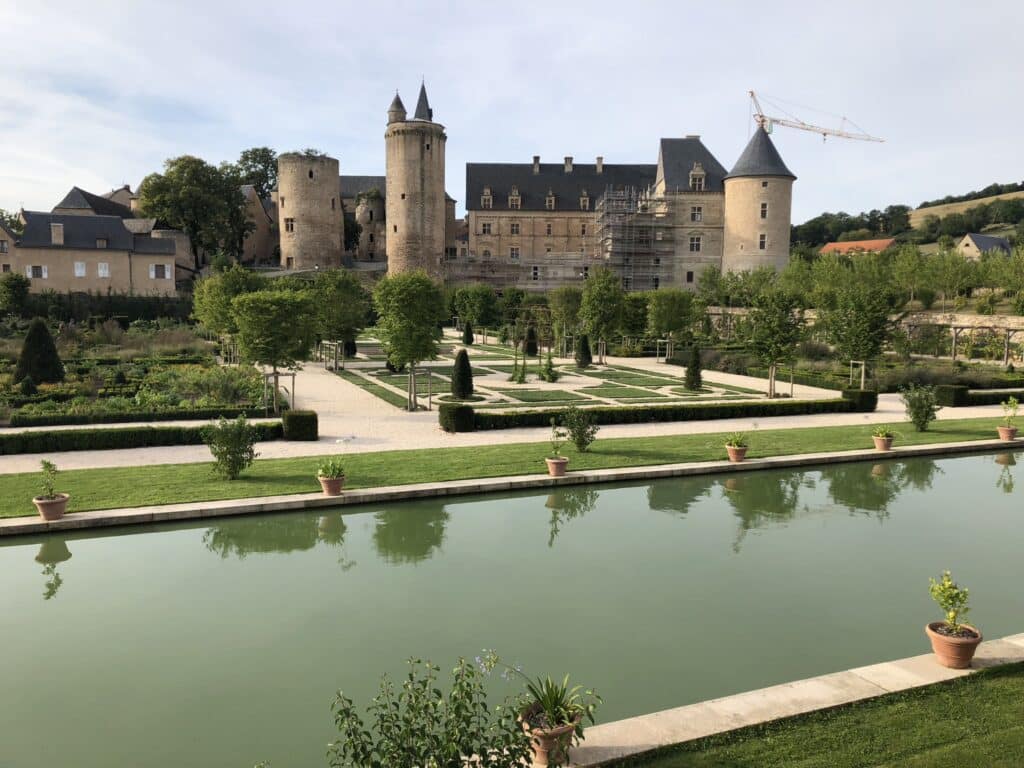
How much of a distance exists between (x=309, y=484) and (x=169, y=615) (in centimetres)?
381

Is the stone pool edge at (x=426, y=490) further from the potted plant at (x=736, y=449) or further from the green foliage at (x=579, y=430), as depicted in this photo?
the green foliage at (x=579, y=430)

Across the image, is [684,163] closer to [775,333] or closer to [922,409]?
[775,333]

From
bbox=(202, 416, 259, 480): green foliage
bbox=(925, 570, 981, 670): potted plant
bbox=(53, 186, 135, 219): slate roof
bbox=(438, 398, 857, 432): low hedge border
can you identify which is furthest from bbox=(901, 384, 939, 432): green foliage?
bbox=(53, 186, 135, 219): slate roof

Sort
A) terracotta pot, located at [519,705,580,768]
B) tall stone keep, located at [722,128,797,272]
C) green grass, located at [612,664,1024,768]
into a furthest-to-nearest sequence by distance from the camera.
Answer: tall stone keep, located at [722,128,797,272] < green grass, located at [612,664,1024,768] < terracotta pot, located at [519,705,580,768]

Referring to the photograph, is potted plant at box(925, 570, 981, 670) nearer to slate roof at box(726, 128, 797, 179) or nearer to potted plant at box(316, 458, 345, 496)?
potted plant at box(316, 458, 345, 496)

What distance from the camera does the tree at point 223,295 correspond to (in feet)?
83.4

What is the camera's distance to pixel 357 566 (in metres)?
7.97

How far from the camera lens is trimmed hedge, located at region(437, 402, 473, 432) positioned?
A: 14539 millimetres

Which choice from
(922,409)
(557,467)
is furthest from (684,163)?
(557,467)

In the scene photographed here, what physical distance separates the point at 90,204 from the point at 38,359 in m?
37.4

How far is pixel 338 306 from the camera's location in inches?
997

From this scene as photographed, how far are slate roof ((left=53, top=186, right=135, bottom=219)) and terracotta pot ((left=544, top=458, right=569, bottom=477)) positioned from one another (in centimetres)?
4837

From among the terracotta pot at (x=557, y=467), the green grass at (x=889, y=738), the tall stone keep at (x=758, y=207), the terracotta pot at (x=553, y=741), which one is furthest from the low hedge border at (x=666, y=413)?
the tall stone keep at (x=758, y=207)

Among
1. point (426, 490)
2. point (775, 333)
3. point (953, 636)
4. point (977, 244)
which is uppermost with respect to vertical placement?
point (977, 244)
